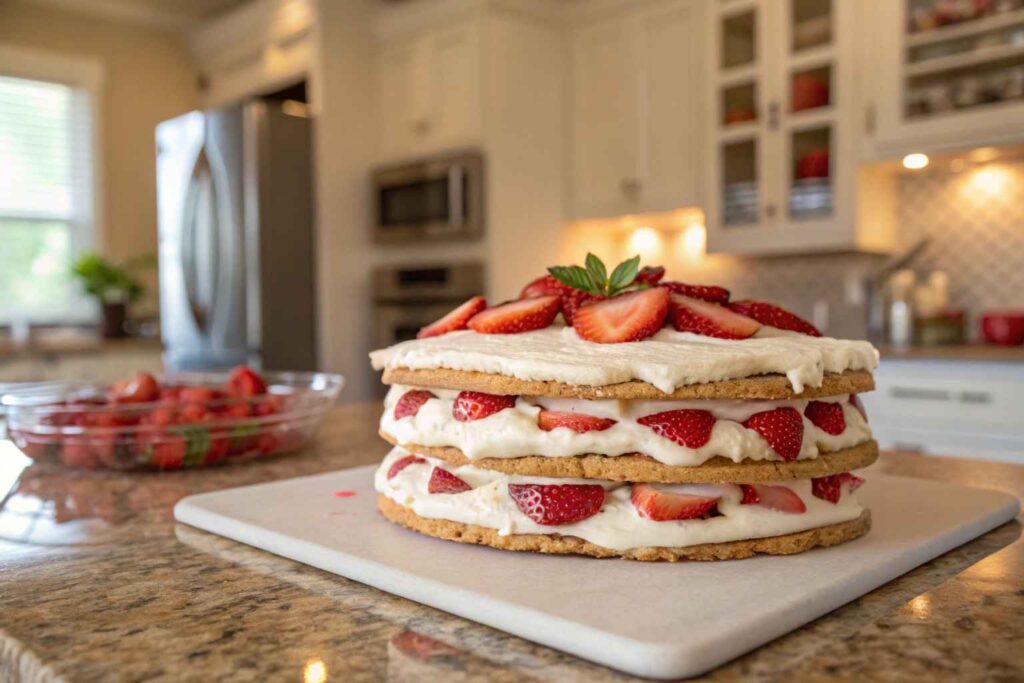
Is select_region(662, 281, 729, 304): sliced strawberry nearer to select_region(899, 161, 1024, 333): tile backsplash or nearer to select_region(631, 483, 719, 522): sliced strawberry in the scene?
select_region(631, 483, 719, 522): sliced strawberry

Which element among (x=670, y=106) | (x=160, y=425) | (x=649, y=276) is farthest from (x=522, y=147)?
(x=649, y=276)

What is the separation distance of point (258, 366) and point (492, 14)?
197 centimetres

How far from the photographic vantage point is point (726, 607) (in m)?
0.67

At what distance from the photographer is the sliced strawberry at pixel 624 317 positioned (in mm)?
933

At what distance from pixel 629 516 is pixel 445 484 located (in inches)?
8.3

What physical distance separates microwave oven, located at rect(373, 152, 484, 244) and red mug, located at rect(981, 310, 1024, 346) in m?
2.09

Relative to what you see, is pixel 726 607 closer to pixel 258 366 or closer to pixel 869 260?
pixel 869 260

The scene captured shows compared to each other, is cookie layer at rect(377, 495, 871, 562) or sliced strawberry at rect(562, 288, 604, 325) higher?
sliced strawberry at rect(562, 288, 604, 325)

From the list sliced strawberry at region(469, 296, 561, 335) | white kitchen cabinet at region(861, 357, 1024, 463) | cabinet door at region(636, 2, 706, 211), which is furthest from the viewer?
cabinet door at region(636, 2, 706, 211)

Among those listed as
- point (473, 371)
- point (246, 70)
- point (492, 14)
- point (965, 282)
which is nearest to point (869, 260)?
point (965, 282)

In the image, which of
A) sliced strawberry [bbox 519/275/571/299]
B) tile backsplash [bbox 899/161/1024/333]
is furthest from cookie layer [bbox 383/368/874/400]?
tile backsplash [bbox 899/161/1024/333]

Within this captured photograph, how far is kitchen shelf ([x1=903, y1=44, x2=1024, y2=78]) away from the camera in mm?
2982

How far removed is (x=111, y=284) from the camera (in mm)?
4652

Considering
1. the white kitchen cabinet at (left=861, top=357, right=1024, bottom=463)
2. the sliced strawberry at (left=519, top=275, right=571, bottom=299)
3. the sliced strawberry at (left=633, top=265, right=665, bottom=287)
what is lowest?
the white kitchen cabinet at (left=861, top=357, right=1024, bottom=463)
